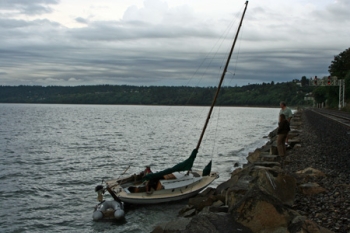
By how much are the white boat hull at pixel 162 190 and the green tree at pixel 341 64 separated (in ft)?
271

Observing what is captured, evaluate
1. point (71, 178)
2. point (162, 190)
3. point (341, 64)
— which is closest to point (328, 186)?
point (162, 190)

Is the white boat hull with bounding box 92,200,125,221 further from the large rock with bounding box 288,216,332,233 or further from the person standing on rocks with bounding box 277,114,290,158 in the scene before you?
the large rock with bounding box 288,216,332,233

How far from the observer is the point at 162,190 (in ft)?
54.3

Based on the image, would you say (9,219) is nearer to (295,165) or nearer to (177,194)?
(177,194)

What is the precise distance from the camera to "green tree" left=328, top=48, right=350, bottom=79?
91.0 metres

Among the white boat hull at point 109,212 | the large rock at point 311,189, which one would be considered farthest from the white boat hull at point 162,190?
the large rock at point 311,189

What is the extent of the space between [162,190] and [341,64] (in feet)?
297

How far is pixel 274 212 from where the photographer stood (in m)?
7.61

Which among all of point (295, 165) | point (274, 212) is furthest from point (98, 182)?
point (274, 212)

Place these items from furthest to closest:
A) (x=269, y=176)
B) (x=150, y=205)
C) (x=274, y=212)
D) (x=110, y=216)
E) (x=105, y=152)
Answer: (x=105, y=152)
(x=150, y=205)
(x=110, y=216)
(x=269, y=176)
(x=274, y=212)

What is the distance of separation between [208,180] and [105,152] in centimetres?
1853

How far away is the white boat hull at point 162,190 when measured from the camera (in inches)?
634

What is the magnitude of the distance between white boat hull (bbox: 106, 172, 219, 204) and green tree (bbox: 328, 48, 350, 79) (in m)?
82.5

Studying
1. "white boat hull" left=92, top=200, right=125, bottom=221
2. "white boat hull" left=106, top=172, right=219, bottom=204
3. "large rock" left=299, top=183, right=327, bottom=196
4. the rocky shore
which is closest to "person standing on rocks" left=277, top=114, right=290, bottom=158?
the rocky shore
